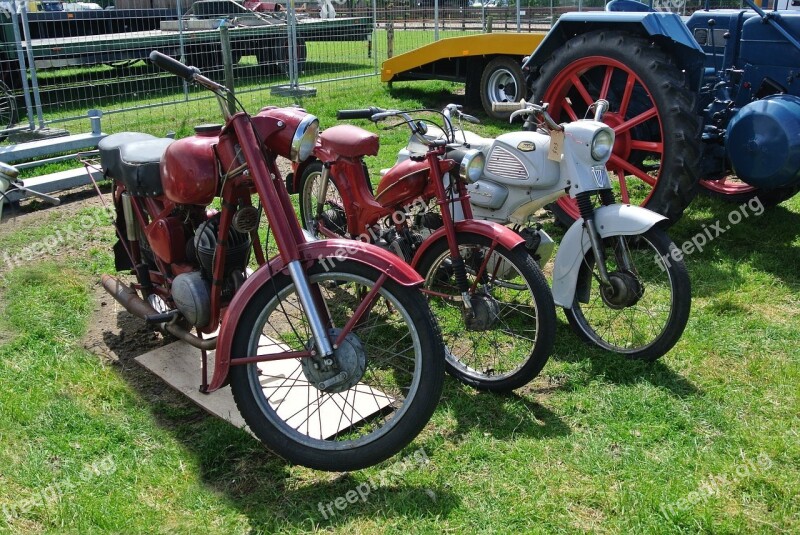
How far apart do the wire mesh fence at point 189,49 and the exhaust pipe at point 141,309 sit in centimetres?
395

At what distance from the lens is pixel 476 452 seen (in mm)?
2932

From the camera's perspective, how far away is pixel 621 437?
3.02 metres

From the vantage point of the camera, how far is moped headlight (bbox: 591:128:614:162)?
3592 mm

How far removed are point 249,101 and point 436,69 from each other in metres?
2.61

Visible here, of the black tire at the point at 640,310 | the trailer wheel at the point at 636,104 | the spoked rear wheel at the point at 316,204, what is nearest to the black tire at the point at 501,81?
the trailer wheel at the point at 636,104

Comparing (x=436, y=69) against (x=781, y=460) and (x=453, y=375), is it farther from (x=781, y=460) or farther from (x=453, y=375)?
(x=781, y=460)

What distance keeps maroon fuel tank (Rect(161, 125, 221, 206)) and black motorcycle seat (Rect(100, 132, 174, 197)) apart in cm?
32

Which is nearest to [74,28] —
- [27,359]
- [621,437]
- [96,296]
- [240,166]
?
[96,296]

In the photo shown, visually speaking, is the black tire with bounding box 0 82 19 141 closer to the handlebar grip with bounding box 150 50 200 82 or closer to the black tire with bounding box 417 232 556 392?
the handlebar grip with bounding box 150 50 200 82

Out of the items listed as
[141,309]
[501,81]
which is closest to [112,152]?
[141,309]

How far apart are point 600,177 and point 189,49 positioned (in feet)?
33.4

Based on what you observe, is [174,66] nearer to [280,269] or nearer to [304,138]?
[304,138]

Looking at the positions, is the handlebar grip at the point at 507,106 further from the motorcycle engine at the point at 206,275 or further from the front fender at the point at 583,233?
the motorcycle engine at the point at 206,275

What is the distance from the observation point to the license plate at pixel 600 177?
364 centimetres
